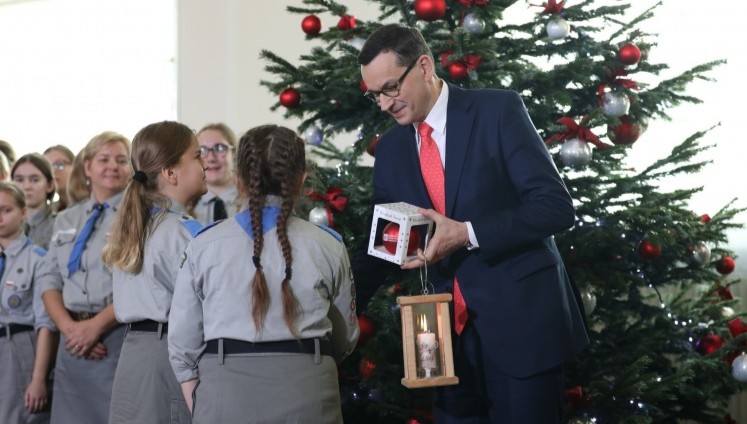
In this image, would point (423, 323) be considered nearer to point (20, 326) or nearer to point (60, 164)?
point (20, 326)

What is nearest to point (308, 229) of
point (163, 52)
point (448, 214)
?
point (448, 214)

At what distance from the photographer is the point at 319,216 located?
341 centimetres

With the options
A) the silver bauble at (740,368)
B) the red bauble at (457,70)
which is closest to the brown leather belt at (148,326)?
the red bauble at (457,70)

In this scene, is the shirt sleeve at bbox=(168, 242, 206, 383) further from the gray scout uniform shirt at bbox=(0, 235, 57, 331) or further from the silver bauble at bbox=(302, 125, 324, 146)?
the gray scout uniform shirt at bbox=(0, 235, 57, 331)

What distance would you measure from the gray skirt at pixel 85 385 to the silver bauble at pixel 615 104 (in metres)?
1.97

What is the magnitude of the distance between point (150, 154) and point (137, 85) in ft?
14.7

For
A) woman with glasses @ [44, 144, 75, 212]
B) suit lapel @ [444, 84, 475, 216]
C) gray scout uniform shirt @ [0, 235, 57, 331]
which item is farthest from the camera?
woman with glasses @ [44, 144, 75, 212]

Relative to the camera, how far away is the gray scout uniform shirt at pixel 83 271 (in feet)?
11.7

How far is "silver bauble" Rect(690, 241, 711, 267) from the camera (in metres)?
3.76

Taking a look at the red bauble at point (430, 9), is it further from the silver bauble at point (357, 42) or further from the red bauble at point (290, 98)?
the red bauble at point (290, 98)

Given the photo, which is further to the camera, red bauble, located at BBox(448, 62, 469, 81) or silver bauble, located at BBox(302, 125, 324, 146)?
silver bauble, located at BBox(302, 125, 324, 146)

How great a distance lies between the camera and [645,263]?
3816 mm

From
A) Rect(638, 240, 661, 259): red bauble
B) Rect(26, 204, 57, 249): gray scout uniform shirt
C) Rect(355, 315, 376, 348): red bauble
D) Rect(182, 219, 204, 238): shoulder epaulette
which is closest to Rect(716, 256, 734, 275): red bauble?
Rect(638, 240, 661, 259): red bauble

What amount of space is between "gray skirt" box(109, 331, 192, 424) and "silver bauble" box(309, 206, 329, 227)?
2.64 ft
